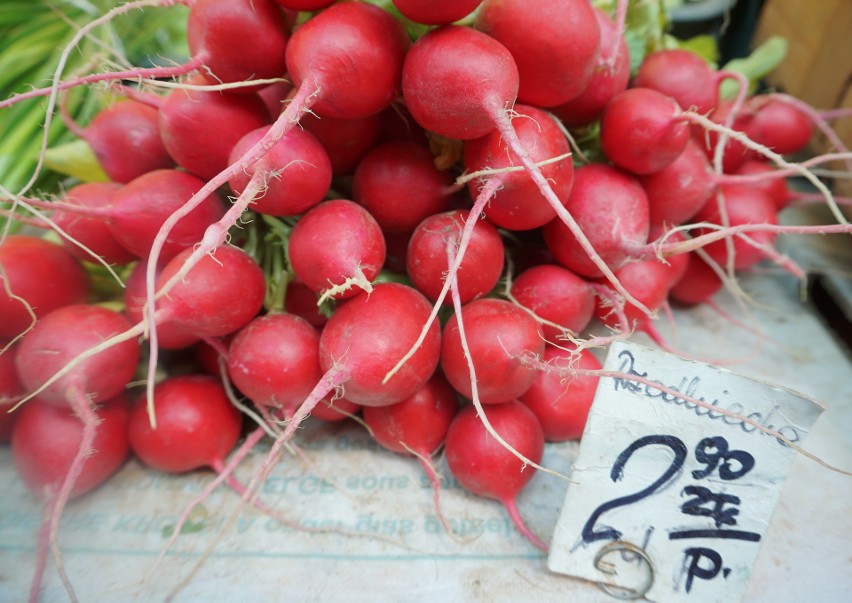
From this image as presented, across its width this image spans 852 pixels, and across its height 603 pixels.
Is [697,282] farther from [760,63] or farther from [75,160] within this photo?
[75,160]

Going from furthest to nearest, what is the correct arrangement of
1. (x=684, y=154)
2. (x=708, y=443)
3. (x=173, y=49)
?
(x=173, y=49)
(x=684, y=154)
(x=708, y=443)

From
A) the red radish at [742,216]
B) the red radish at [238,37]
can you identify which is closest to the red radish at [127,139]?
the red radish at [238,37]

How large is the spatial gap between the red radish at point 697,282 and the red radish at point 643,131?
36 centimetres

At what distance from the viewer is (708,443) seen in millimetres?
664

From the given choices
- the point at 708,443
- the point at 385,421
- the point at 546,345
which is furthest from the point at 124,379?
the point at 708,443

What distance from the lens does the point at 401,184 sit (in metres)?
0.82

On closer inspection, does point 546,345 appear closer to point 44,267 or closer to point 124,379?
point 124,379

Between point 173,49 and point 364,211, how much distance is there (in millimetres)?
924

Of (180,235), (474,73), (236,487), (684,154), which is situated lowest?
(236,487)

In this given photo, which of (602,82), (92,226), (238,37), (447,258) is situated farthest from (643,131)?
(92,226)

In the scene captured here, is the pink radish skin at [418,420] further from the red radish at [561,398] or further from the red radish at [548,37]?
the red radish at [548,37]

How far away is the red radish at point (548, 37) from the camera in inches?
28.9

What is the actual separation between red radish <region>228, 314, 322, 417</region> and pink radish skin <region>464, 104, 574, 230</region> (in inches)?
13.4

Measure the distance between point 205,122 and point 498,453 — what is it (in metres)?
0.65
